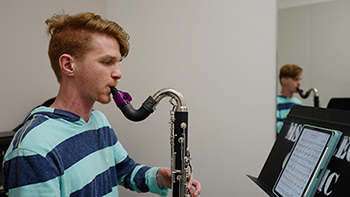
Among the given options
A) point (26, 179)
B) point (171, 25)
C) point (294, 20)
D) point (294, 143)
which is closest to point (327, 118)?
point (294, 143)

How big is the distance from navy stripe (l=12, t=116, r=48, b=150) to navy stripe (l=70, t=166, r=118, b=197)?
25 centimetres

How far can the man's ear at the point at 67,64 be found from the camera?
3.35ft

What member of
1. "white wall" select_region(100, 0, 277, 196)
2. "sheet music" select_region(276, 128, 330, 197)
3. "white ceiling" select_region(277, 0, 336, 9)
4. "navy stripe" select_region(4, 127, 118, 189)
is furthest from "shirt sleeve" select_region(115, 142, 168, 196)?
"white ceiling" select_region(277, 0, 336, 9)

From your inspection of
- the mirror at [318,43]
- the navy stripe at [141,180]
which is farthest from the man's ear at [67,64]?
the mirror at [318,43]

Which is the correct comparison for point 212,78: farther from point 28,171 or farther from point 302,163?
point 28,171

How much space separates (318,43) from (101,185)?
1464 mm

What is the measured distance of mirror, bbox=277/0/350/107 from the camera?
5.41ft

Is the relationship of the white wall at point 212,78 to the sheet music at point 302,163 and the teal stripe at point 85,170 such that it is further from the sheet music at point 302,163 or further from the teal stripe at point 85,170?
the teal stripe at point 85,170

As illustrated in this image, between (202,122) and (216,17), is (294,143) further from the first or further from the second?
(216,17)

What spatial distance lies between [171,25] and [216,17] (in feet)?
1.23

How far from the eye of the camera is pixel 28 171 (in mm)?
832

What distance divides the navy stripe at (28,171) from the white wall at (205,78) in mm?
1150

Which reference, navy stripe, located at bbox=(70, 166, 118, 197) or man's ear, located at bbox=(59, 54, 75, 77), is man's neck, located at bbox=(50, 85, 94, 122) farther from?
navy stripe, located at bbox=(70, 166, 118, 197)

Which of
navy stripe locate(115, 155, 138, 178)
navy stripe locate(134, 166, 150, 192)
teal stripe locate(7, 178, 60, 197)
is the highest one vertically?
teal stripe locate(7, 178, 60, 197)
